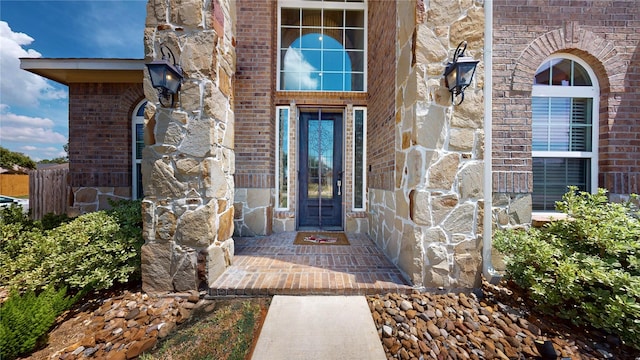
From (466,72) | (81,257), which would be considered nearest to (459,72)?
(466,72)

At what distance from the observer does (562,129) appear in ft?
10.7

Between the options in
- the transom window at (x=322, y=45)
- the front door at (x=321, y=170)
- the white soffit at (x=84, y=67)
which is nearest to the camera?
the white soffit at (x=84, y=67)

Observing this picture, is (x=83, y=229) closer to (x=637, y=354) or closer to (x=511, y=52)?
(x=637, y=354)

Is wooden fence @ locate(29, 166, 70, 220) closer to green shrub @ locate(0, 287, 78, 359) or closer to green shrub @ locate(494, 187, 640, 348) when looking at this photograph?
green shrub @ locate(0, 287, 78, 359)

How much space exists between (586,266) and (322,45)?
190 inches

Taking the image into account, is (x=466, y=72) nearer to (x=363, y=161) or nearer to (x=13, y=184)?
(x=363, y=161)

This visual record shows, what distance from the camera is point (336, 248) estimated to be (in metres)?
3.42

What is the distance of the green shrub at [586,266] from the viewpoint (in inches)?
64.9

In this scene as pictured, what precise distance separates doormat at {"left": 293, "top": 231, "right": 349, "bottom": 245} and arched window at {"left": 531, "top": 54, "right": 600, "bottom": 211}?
286 cm

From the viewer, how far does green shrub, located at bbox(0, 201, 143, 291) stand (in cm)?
218

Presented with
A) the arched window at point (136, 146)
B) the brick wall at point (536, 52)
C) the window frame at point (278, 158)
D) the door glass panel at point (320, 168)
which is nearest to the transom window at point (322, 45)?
the window frame at point (278, 158)

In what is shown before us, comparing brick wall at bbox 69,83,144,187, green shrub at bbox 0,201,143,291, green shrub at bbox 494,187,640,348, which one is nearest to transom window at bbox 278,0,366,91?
brick wall at bbox 69,83,144,187

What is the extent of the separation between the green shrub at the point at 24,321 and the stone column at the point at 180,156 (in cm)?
64

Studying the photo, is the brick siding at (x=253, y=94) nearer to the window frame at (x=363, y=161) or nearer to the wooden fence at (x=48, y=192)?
the window frame at (x=363, y=161)
